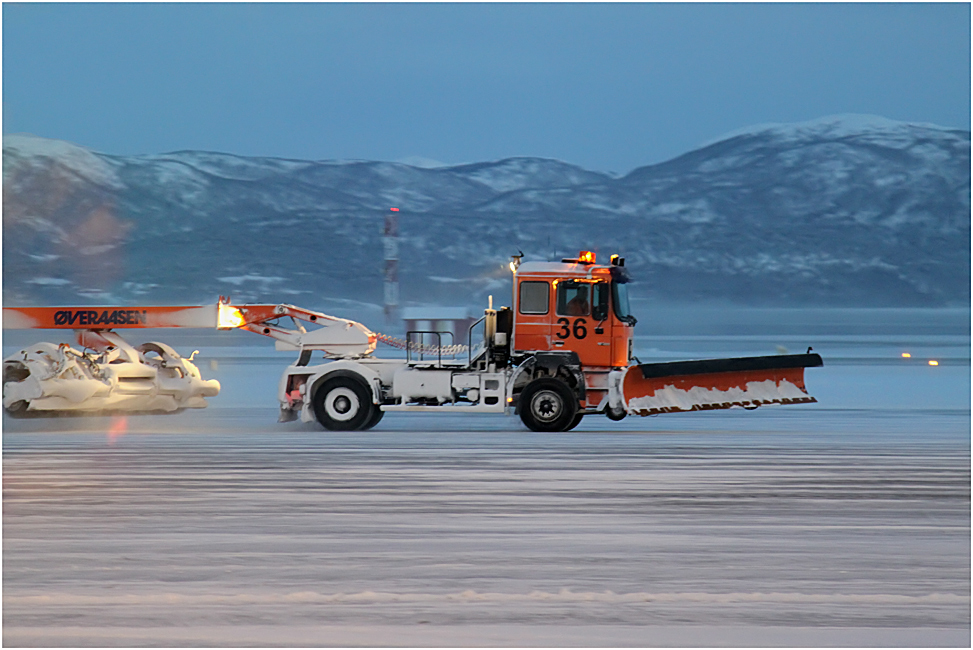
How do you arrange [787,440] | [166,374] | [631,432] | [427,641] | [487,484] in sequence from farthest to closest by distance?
[166,374] → [631,432] → [787,440] → [487,484] → [427,641]

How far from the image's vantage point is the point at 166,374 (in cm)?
1931

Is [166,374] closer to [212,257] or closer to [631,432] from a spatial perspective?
[631,432]

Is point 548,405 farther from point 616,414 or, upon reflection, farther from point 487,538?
point 487,538

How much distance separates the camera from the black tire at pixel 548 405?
16.4m

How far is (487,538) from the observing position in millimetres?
9102

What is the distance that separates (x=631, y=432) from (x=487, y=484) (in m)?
5.44

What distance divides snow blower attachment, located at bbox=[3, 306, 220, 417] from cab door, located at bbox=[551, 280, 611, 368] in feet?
16.6

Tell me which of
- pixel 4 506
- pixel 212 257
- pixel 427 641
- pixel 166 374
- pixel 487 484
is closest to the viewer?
pixel 427 641

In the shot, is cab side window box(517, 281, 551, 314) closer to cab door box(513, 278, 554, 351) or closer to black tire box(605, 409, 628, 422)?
cab door box(513, 278, 554, 351)

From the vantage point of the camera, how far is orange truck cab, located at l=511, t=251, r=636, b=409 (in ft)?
54.5

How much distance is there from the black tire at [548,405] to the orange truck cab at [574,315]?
338mm

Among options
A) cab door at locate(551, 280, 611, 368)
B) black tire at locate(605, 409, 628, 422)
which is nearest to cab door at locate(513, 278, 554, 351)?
cab door at locate(551, 280, 611, 368)

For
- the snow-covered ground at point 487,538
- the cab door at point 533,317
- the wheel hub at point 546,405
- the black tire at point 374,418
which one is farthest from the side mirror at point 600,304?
the black tire at point 374,418

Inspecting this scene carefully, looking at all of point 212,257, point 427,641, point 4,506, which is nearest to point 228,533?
point 4,506
